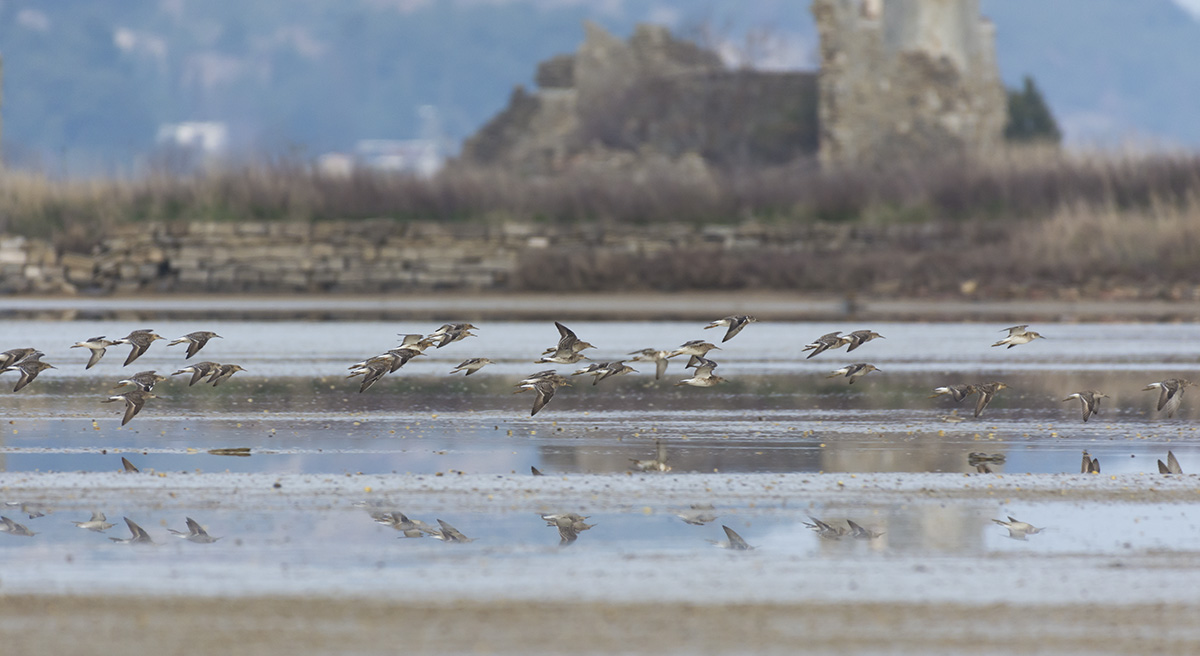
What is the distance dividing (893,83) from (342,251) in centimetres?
1803

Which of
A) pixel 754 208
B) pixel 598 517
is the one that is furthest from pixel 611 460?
pixel 754 208

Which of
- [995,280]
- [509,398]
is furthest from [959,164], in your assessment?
[509,398]

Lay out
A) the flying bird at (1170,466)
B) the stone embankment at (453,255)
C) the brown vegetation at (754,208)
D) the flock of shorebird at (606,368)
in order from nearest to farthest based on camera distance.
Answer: the flying bird at (1170,466) → the flock of shorebird at (606,368) → the brown vegetation at (754,208) → the stone embankment at (453,255)

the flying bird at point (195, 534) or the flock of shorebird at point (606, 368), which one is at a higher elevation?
the flock of shorebird at point (606, 368)

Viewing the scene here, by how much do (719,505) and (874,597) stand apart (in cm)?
204

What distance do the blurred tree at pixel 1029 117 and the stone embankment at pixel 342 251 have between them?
20.7 metres

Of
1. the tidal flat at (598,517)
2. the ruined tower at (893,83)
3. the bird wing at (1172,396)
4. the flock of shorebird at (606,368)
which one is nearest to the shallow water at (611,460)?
the tidal flat at (598,517)

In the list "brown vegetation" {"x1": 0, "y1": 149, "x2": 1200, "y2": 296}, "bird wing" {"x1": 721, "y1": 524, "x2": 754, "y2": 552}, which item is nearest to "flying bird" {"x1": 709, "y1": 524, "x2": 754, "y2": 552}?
"bird wing" {"x1": 721, "y1": 524, "x2": 754, "y2": 552}

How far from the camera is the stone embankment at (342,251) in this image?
31.7 meters

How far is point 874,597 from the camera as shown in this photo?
22.4ft

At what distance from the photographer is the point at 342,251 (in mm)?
32375

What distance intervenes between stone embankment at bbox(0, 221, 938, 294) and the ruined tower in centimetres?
1244

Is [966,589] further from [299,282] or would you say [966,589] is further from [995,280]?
[299,282]

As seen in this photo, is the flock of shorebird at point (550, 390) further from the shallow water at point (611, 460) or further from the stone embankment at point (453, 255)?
the stone embankment at point (453, 255)
